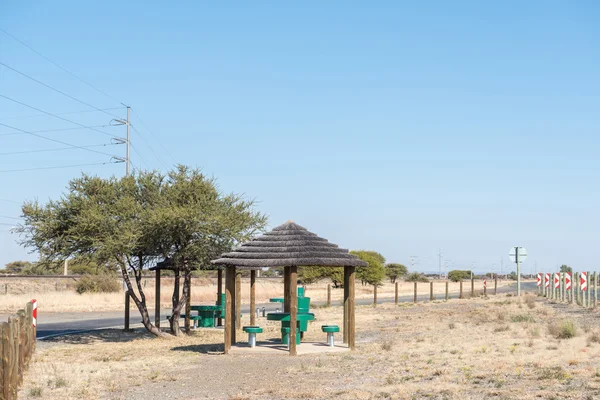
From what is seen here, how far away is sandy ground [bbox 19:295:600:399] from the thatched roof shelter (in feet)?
3.55

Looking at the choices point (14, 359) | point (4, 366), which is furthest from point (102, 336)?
point (4, 366)

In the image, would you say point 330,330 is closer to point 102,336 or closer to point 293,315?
point 293,315

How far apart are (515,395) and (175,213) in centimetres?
1323

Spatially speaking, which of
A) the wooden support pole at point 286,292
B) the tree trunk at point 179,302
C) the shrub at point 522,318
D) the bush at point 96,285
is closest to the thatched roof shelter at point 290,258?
the wooden support pole at point 286,292

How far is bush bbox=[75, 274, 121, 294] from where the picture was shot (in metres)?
57.2

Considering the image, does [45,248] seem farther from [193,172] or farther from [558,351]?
[558,351]

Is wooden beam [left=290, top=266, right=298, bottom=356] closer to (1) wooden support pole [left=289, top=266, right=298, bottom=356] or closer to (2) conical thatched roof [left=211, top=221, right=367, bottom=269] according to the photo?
(1) wooden support pole [left=289, top=266, right=298, bottom=356]

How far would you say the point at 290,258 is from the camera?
19031 mm

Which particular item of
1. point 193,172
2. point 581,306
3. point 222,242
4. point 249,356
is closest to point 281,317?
point 249,356

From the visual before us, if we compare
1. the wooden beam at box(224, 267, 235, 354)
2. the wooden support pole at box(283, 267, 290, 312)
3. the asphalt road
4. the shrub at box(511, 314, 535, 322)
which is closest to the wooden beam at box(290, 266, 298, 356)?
the wooden beam at box(224, 267, 235, 354)

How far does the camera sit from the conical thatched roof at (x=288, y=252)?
18984mm

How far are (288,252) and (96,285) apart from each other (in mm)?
41241

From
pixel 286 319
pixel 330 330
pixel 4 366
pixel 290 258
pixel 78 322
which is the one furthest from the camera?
pixel 78 322

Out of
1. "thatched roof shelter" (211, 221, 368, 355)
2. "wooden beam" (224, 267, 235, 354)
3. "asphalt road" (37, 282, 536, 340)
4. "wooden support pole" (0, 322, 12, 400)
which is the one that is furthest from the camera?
"asphalt road" (37, 282, 536, 340)
